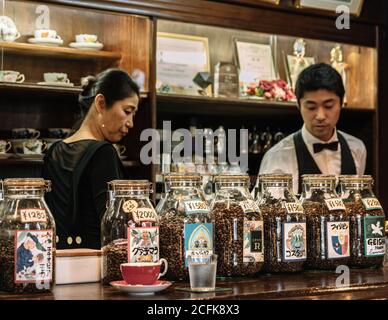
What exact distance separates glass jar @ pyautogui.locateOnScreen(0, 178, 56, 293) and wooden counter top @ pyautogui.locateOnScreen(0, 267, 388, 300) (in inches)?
1.1

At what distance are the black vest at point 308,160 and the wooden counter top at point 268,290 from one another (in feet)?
6.96

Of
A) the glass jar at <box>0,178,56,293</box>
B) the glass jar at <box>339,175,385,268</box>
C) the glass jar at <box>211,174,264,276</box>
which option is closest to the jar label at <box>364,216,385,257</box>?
the glass jar at <box>339,175,385,268</box>

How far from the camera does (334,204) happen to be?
200cm

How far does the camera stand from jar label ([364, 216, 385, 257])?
2.04 meters

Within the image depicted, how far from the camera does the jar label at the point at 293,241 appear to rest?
6.24 feet

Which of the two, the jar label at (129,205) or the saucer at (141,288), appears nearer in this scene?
the saucer at (141,288)

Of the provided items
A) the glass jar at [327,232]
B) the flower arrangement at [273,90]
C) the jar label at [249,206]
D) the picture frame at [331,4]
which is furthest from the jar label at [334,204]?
the picture frame at [331,4]

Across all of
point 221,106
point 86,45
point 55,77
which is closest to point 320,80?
point 221,106

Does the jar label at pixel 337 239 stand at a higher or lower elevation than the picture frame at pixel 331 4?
lower

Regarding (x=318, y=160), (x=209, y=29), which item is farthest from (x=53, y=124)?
(x=318, y=160)

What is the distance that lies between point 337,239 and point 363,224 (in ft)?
0.33

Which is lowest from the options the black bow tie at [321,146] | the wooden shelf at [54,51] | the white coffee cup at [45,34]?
the black bow tie at [321,146]

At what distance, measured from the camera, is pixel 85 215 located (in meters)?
2.81

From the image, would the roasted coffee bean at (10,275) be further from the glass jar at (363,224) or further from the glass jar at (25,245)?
the glass jar at (363,224)
